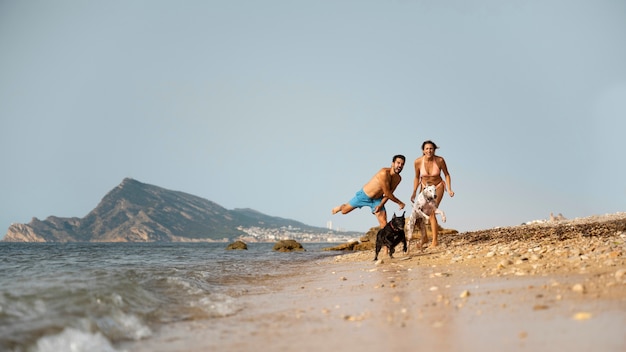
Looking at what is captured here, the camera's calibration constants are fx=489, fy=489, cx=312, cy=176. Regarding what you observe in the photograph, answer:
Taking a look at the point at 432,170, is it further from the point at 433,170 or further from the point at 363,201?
the point at 363,201

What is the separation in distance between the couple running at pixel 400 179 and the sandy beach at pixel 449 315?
449 centimetres

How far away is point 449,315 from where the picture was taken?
437 cm

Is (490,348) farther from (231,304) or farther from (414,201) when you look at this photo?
(414,201)

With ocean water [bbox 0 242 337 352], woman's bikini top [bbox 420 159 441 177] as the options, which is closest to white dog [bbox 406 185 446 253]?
woman's bikini top [bbox 420 159 441 177]

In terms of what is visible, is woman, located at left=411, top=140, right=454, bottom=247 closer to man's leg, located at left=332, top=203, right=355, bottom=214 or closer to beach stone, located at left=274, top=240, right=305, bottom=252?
man's leg, located at left=332, top=203, right=355, bottom=214

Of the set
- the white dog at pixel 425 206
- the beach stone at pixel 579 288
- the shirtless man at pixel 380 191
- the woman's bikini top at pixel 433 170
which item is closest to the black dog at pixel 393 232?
the white dog at pixel 425 206

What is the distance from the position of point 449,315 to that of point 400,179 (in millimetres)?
8203

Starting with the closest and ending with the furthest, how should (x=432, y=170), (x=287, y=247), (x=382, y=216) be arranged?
1. (x=432, y=170)
2. (x=382, y=216)
3. (x=287, y=247)

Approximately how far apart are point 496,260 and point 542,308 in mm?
4697

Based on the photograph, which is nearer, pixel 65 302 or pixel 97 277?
pixel 65 302

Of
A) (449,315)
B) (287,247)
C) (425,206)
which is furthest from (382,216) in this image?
(287,247)

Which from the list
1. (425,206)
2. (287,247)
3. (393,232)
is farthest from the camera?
(287,247)

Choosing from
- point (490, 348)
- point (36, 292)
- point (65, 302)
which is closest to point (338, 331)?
point (490, 348)

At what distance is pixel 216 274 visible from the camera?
12406 mm
